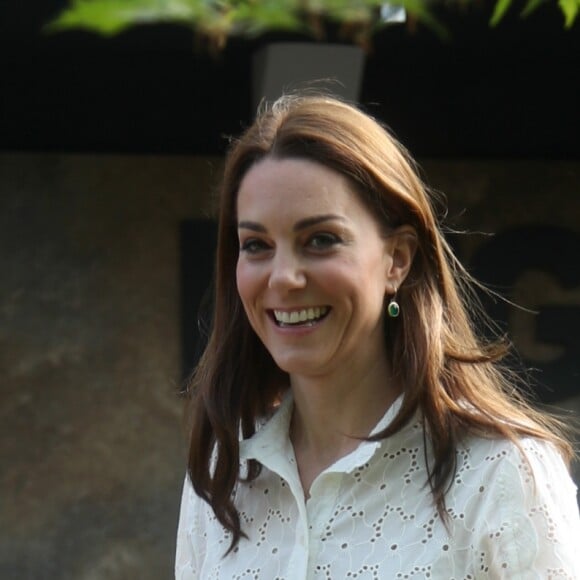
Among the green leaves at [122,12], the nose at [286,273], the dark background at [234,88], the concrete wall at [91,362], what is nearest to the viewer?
the green leaves at [122,12]

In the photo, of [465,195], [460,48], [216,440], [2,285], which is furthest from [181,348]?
[216,440]

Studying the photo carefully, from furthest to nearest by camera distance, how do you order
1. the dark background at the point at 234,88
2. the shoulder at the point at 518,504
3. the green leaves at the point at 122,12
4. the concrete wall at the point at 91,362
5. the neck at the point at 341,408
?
the concrete wall at the point at 91,362
the dark background at the point at 234,88
the neck at the point at 341,408
the shoulder at the point at 518,504
the green leaves at the point at 122,12

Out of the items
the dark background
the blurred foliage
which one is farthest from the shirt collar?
the dark background

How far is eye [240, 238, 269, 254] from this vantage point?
2.21m

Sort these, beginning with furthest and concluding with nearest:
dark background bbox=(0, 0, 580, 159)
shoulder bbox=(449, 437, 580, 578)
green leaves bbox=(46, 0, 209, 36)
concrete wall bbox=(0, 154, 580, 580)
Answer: concrete wall bbox=(0, 154, 580, 580)
dark background bbox=(0, 0, 580, 159)
shoulder bbox=(449, 437, 580, 578)
green leaves bbox=(46, 0, 209, 36)

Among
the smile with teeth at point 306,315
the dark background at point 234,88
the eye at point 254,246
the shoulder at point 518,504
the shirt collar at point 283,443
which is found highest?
the eye at point 254,246

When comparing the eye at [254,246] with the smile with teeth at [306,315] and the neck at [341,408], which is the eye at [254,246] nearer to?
the smile with teeth at [306,315]

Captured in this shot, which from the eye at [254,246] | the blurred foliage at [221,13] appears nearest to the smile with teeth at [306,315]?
the eye at [254,246]

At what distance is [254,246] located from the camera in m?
2.22

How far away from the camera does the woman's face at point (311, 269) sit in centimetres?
214

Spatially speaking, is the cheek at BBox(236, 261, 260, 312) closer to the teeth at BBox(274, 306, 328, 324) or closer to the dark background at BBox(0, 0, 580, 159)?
the teeth at BBox(274, 306, 328, 324)

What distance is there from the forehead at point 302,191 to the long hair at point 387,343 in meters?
0.02

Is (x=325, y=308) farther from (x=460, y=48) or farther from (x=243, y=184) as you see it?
(x=460, y=48)

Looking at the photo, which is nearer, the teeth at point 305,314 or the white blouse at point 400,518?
the white blouse at point 400,518
